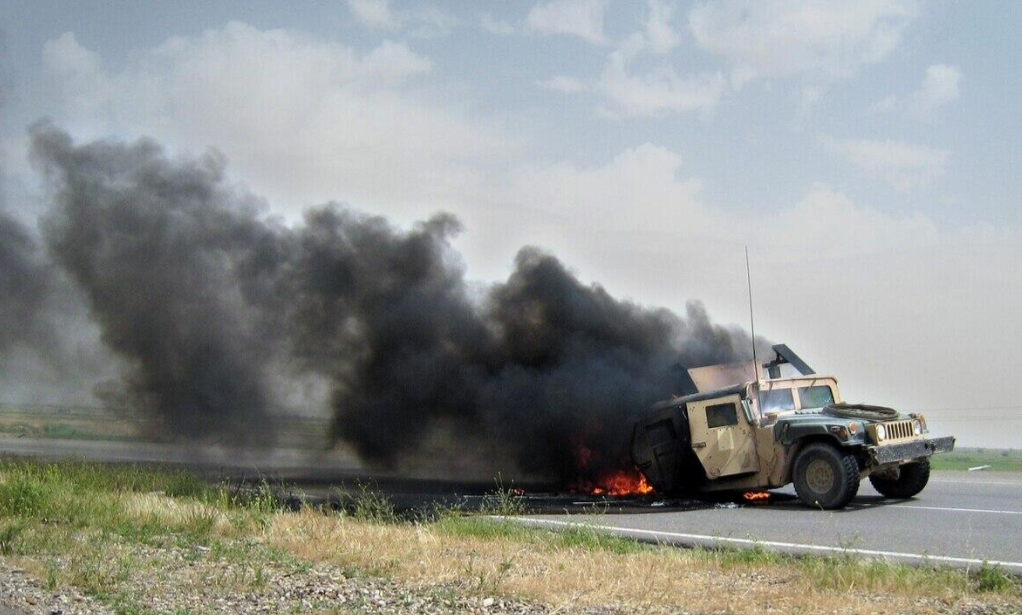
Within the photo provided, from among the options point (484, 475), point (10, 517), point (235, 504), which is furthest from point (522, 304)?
point (10, 517)

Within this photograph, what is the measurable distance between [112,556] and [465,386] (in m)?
13.5

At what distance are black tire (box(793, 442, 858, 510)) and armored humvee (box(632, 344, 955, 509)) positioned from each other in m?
0.01

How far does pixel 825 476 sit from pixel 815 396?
6.44ft

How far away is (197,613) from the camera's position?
6641 mm

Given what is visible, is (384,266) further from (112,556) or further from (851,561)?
(851,561)

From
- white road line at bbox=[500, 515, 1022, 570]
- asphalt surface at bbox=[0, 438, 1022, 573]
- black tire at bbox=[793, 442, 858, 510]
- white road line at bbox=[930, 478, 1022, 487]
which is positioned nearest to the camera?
white road line at bbox=[500, 515, 1022, 570]

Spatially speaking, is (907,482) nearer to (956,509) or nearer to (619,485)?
(956,509)

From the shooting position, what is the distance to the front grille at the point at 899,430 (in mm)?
12547

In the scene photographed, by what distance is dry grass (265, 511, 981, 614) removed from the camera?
22.7ft

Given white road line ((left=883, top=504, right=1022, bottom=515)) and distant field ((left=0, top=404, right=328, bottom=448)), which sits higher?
distant field ((left=0, top=404, right=328, bottom=448))

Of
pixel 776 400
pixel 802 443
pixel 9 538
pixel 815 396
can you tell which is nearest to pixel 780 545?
pixel 802 443

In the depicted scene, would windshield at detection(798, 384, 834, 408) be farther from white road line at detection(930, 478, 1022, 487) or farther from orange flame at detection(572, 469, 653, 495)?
white road line at detection(930, 478, 1022, 487)

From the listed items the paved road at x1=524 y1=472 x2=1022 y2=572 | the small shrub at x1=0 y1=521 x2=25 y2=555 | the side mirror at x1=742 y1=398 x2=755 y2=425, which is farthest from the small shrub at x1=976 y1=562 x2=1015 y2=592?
the small shrub at x1=0 y1=521 x2=25 y2=555

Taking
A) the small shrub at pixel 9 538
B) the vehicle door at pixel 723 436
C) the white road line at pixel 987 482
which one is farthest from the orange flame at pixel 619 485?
the small shrub at pixel 9 538
